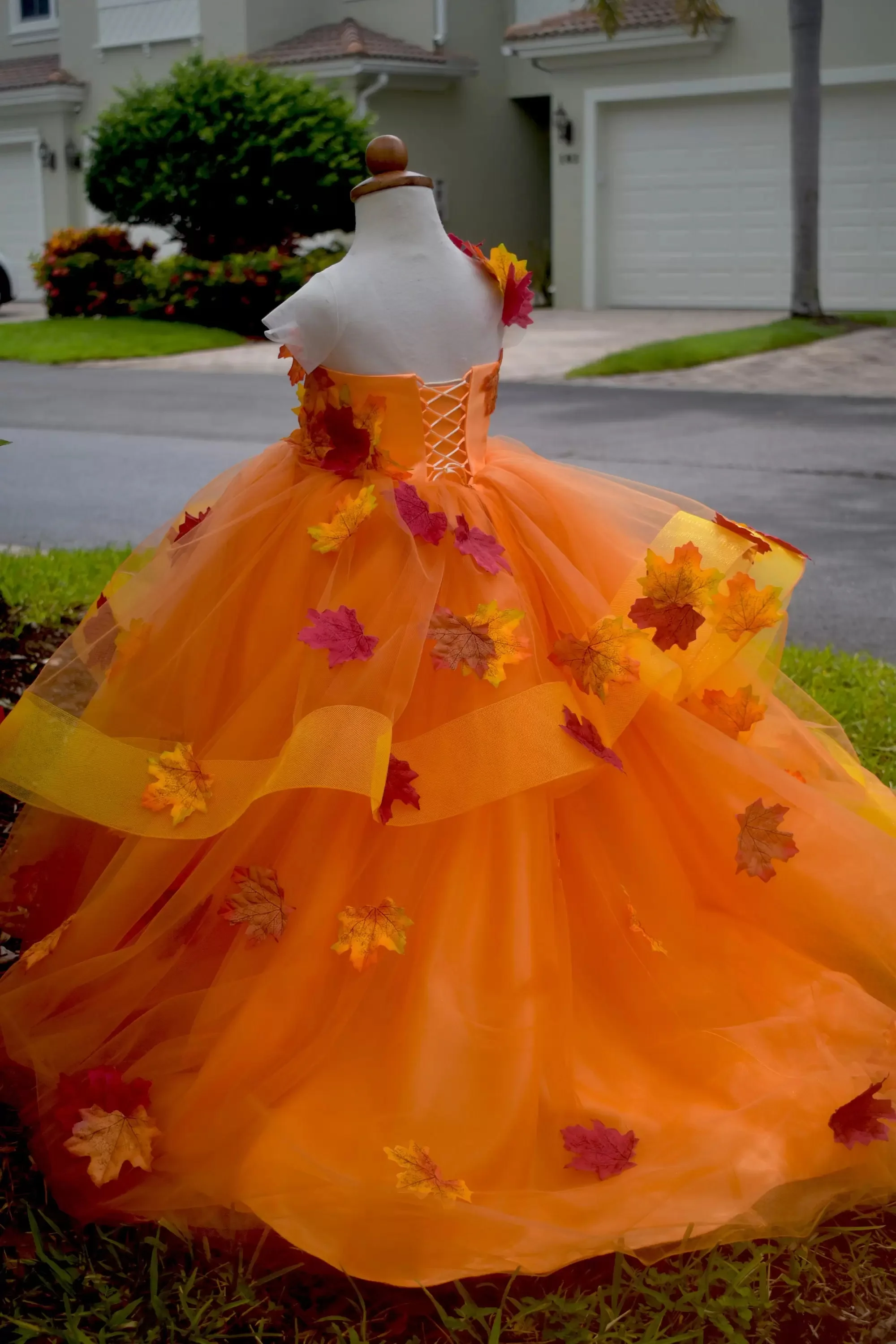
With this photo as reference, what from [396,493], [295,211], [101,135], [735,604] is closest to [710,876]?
[735,604]

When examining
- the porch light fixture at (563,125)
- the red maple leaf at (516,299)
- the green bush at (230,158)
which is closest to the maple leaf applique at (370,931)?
the red maple leaf at (516,299)

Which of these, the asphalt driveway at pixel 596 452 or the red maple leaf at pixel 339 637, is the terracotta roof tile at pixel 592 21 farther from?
the red maple leaf at pixel 339 637

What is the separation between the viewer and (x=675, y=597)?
2.48 meters

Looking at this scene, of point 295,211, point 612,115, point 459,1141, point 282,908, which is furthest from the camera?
point 612,115

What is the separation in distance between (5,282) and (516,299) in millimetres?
18247

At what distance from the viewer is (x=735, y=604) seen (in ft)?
→ 8.38

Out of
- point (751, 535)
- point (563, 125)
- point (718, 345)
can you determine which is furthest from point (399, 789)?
point (563, 125)

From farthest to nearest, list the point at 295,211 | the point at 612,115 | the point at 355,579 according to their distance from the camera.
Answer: the point at 612,115
the point at 295,211
the point at 355,579

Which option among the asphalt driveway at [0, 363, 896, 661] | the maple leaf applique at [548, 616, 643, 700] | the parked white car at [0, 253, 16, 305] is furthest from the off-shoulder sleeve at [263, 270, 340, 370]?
the parked white car at [0, 253, 16, 305]

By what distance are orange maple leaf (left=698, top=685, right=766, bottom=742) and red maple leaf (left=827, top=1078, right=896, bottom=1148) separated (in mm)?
727

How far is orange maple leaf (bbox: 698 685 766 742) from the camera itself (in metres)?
2.62

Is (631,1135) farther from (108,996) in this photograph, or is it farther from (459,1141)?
(108,996)

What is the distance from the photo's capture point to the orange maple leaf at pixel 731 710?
2621 millimetres

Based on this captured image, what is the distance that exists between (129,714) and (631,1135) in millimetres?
1110
